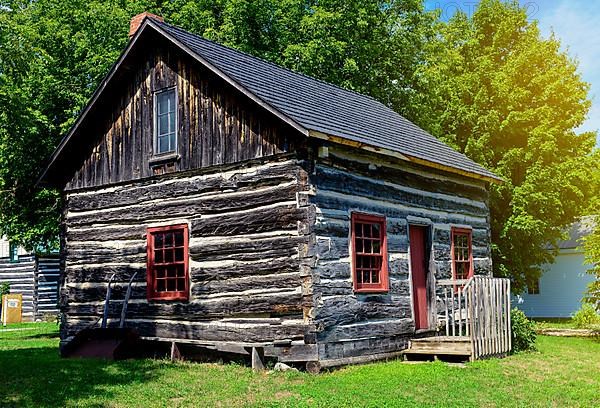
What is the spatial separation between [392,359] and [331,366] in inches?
89.7

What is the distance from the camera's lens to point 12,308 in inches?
1228

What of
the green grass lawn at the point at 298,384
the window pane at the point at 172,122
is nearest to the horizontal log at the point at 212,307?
the green grass lawn at the point at 298,384

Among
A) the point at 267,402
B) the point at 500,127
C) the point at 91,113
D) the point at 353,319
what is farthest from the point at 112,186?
the point at 500,127

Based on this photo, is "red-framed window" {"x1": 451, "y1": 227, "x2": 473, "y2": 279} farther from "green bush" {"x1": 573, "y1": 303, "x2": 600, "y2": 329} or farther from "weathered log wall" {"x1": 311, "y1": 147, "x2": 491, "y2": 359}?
"green bush" {"x1": 573, "y1": 303, "x2": 600, "y2": 329}

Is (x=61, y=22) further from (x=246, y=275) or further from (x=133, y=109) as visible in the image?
(x=246, y=275)

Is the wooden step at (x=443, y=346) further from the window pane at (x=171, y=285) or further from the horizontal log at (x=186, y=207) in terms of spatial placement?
the window pane at (x=171, y=285)

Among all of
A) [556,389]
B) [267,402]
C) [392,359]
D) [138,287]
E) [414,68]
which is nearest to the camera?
[267,402]

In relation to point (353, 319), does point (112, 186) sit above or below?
above

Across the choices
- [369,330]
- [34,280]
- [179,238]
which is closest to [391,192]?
[369,330]

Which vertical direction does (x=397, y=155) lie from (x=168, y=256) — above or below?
above

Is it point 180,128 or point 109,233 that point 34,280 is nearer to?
point 109,233

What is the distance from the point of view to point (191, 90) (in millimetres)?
14750

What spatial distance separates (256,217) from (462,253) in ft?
21.7

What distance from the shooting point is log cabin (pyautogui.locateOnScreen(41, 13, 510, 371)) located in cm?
1285
